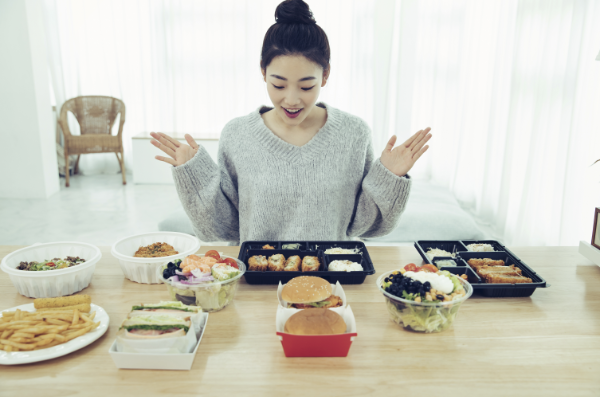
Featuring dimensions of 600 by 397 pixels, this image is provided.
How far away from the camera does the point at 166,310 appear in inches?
39.3

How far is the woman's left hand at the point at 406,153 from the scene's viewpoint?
55.1 inches

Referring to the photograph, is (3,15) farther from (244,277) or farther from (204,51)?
(244,277)

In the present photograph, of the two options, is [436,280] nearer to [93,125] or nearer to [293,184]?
[293,184]

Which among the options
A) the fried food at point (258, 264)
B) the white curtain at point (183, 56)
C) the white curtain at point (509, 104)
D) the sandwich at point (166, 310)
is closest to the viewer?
the sandwich at point (166, 310)

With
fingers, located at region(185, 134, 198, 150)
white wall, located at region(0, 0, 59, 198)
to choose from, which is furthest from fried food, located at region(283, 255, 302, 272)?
white wall, located at region(0, 0, 59, 198)

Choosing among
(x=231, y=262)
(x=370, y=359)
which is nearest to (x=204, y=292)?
(x=231, y=262)

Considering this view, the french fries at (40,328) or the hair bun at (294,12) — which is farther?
the hair bun at (294,12)

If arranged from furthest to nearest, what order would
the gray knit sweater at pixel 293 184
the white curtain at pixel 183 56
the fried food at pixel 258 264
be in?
the white curtain at pixel 183 56 → the gray knit sweater at pixel 293 184 → the fried food at pixel 258 264

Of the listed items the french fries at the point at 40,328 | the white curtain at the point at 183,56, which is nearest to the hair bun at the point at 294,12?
the french fries at the point at 40,328

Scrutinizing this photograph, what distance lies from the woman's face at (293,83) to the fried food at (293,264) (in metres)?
0.47

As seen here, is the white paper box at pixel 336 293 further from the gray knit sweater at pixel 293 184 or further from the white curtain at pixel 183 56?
the white curtain at pixel 183 56

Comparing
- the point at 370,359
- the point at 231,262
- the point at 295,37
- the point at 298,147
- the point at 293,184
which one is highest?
the point at 295,37

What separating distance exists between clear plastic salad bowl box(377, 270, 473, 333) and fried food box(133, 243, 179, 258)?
667 millimetres

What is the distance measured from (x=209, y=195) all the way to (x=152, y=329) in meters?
0.68
